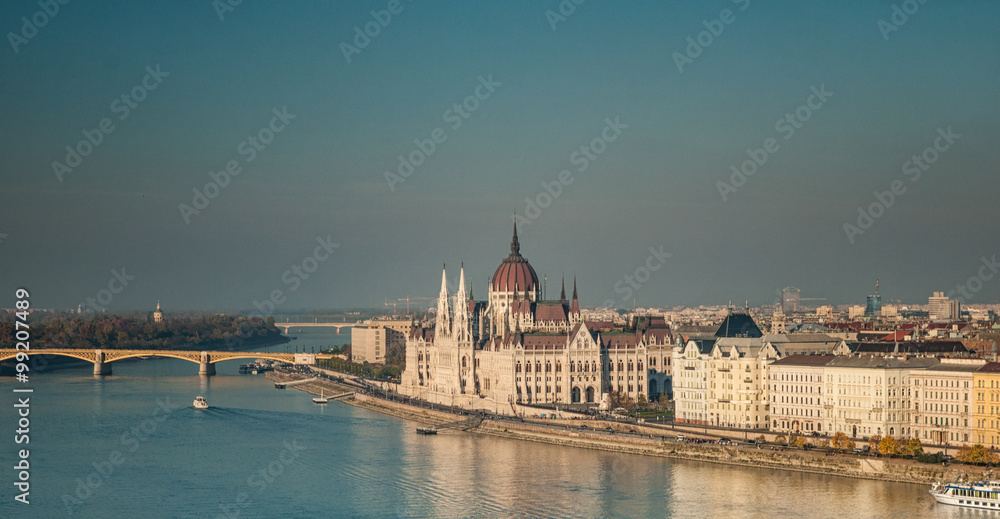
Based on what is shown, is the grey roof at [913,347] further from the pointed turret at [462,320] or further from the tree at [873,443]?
the pointed turret at [462,320]

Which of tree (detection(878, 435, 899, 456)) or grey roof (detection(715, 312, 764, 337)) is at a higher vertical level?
grey roof (detection(715, 312, 764, 337))

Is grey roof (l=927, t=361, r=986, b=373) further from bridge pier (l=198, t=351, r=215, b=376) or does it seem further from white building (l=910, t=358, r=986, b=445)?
bridge pier (l=198, t=351, r=215, b=376)

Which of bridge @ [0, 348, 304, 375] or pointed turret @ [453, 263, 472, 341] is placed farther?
bridge @ [0, 348, 304, 375]

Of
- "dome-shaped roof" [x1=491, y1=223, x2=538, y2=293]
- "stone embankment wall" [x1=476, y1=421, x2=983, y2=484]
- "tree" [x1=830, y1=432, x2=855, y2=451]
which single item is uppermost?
"dome-shaped roof" [x1=491, y1=223, x2=538, y2=293]

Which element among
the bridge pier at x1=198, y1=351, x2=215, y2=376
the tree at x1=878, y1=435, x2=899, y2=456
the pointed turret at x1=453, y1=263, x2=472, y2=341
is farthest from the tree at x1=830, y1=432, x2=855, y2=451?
the bridge pier at x1=198, y1=351, x2=215, y2=376

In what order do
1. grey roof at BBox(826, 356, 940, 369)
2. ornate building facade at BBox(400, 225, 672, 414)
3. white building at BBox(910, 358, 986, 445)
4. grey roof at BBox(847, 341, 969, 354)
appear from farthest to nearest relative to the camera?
ornate building facade at BBox(400, 225, 672, 414)
grey roof at BBox(847, 341, 969, 354)
grey roof at BBox(826, 356, 940, 369)
white building at BBox(910, 358, 986, 445)

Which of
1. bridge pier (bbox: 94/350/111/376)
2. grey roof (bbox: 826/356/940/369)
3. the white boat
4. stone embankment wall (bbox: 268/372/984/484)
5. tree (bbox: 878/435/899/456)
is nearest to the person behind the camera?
the white boat
